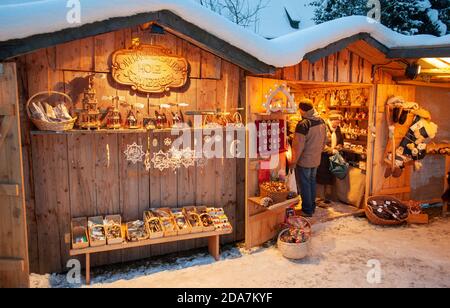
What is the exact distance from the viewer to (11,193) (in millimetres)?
4070

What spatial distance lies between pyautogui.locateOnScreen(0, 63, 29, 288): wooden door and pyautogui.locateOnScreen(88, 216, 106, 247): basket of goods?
2.40ft

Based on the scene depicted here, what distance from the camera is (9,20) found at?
3.81m

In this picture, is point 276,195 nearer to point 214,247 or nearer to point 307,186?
point 214,247

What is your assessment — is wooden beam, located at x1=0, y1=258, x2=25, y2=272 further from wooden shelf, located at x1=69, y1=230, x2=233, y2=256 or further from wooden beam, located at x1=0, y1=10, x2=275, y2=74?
A: wooden beam, located at x1=0, y1=10, x2=275, y2=74

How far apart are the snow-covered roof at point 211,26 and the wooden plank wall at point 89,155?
0.53 m

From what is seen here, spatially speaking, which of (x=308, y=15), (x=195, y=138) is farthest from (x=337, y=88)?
(x=308, y=15)

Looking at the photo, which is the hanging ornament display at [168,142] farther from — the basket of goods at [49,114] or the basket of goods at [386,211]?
the basket of goods at [386,211]

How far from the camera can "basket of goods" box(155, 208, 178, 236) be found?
4973 mm

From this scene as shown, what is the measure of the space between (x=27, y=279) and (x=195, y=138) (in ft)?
9.02

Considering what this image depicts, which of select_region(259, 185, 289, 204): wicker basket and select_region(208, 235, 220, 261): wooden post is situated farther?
select_region(259, 185, 289, 204): wicker basket

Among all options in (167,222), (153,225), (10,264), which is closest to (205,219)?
(167,222)

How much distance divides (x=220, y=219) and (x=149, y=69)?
234 centimetres

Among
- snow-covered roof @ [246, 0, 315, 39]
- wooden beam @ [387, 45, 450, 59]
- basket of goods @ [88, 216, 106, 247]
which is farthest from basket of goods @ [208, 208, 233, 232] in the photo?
snow-covered roof @ [246, 0, 315, 39]
